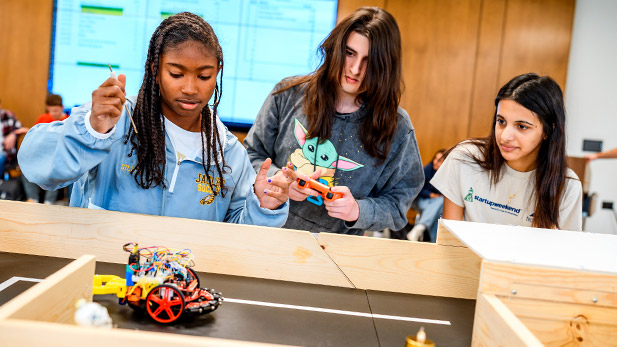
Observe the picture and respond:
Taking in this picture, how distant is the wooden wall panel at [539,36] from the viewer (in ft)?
17.5

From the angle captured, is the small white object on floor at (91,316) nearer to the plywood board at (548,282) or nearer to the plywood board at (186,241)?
the plywood board at (186,241)

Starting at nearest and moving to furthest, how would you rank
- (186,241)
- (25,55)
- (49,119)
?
(186,241)
(49,119)
(25,55)

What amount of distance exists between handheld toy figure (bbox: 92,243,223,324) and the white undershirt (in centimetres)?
39

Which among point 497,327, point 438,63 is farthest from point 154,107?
point 438,63

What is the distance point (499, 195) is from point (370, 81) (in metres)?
0.57

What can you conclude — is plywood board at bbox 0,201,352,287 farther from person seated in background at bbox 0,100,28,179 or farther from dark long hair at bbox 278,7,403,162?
person seated in background at bbox 0,100,28,179

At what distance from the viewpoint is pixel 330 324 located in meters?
1.14

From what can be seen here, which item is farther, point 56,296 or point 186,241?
point 186,241

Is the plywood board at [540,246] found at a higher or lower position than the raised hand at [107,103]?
lower

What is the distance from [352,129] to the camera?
1.80 meters

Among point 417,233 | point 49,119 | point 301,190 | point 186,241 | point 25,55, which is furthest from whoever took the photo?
point 25,55

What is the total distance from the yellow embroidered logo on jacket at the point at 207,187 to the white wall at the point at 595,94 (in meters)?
4.70

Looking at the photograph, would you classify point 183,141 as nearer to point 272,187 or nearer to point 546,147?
point 272,187

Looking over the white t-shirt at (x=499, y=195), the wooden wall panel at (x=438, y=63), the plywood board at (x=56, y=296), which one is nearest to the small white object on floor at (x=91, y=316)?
the plywood board at (x=56, y=296)
